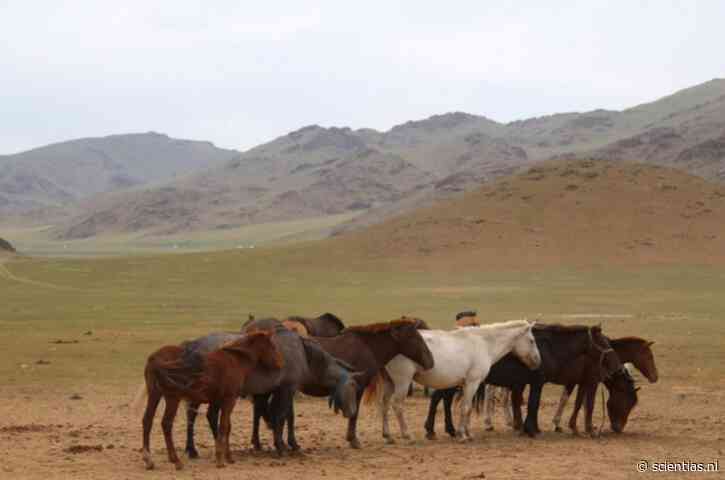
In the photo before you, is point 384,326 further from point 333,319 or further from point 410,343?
point 333,319

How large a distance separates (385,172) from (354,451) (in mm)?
137504

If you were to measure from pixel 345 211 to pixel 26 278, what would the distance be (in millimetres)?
84566

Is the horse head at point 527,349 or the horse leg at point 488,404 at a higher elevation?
the horse head at point 527,349

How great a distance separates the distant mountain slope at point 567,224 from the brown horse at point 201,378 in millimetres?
43697

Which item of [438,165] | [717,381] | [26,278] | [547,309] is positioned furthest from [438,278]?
[438,165]

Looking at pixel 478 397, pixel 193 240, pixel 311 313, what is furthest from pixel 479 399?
pixel 193 240

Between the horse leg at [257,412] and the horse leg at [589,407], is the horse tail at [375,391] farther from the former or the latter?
the horse leg at [589,407]

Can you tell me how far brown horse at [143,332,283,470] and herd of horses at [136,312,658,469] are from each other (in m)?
0.01

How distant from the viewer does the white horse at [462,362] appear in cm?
1380

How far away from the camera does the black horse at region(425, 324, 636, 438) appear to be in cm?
1441

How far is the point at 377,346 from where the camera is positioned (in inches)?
537

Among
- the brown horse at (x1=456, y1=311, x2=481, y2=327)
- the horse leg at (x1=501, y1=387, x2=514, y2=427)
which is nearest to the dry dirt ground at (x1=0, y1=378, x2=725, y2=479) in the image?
the horse leg at (x1=501, y1=387, x2=514, y2=427)

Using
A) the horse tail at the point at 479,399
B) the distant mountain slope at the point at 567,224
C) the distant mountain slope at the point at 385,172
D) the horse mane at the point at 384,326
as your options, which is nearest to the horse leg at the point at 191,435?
the horse mane at the point at 384,326

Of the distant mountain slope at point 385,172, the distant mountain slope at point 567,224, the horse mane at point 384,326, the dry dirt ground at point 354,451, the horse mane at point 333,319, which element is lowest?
the dry dirt ground at point 354,451
